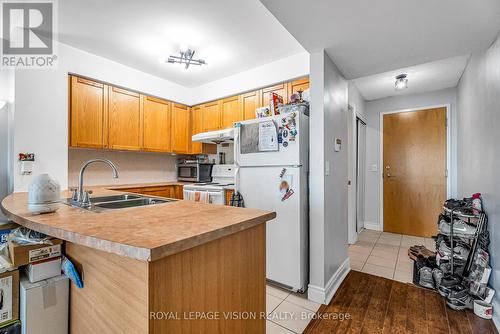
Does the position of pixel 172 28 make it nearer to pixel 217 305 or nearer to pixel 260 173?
pixel 260 173

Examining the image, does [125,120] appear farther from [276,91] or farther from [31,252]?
[31,252]

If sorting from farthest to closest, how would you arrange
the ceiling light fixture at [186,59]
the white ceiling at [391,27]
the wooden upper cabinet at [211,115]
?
the wooden upper cabinet at [211,115] < the ceiling light fixture at [186,59] < the white ceiling at [391,27]

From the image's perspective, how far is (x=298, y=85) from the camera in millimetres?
2906

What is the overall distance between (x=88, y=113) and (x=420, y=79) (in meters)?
4.49

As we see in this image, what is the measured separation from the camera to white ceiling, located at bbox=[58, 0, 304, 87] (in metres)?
2.03

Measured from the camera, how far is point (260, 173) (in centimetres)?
236

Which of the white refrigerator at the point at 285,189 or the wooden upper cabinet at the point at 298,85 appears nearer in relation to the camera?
the white refrigerator at the point at 285,189

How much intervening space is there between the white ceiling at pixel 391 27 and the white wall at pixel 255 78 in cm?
76

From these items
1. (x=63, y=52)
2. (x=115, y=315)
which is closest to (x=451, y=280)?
(x=115, y=315)

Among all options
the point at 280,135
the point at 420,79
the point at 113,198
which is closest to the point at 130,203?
the point at 113,198

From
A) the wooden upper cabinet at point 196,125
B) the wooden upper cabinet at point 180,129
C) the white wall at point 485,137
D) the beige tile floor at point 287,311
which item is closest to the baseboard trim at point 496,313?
the white wall at point 485,137

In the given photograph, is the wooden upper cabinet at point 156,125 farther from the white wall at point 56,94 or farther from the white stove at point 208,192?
the white stove at point 208,192

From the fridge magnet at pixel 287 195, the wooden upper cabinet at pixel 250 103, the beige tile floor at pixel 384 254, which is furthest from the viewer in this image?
the wooden upper cabinet at pixel 250 103

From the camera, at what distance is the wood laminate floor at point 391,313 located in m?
1.69
